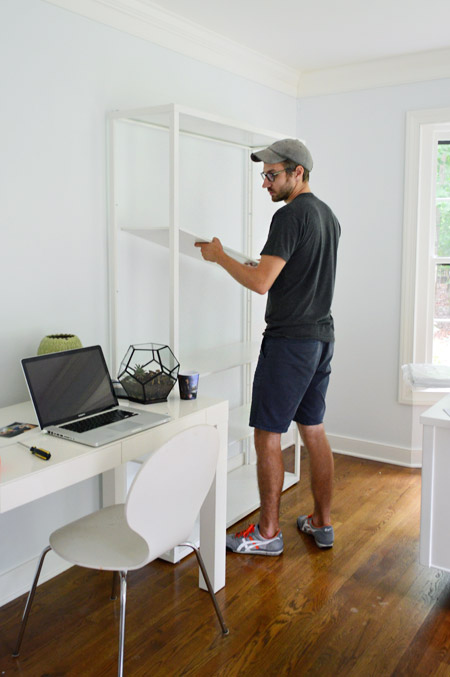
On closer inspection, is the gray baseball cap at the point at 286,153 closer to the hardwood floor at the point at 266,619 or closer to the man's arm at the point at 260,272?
the man's arm at the point at 260,272

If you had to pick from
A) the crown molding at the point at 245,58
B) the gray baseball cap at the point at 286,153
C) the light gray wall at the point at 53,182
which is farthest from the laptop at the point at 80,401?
the crown molding at the point at 245,58

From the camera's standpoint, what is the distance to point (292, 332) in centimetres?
258

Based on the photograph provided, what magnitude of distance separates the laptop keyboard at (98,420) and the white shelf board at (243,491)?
1038 mm

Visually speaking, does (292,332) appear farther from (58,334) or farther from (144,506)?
(144,506)

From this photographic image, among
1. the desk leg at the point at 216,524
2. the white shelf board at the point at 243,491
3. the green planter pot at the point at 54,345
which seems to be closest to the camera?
the green planter pot at the point at 54,345

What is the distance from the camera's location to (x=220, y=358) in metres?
3.13

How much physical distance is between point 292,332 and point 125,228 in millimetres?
828

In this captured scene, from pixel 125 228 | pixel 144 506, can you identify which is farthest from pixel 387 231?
pixel 144 506

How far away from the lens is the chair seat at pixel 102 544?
5.82ft

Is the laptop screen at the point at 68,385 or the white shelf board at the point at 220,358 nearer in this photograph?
the laptop screen at the point at 68,385

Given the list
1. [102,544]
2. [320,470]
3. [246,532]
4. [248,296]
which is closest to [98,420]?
[102,544]

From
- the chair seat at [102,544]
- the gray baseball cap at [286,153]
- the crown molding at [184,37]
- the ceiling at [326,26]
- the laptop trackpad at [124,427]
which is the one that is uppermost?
the ceiling at [326,26]

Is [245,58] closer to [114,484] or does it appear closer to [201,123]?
[201,123]

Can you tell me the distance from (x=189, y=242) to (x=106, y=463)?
114cm
